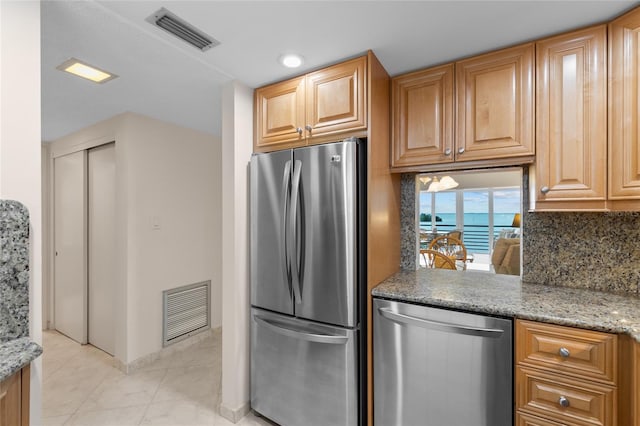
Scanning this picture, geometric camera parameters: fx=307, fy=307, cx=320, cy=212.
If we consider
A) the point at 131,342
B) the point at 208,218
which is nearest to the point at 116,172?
the point at 208,218

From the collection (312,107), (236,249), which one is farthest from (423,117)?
(236,249)

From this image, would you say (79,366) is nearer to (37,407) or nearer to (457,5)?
(37,407)

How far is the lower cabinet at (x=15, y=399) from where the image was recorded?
1.00 meters

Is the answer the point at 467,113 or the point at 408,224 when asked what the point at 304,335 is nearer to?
the point at 408,224

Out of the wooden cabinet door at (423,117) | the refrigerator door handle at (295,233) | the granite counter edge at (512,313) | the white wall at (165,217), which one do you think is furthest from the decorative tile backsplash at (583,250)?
the white wall at (165,217)

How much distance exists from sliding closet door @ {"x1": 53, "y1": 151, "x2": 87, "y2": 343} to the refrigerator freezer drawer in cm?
234

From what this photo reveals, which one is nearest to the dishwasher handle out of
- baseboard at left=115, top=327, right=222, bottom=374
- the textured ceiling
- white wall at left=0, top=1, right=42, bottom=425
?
the textured ceiling

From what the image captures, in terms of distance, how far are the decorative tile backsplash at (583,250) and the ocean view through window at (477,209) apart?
5.7 inches

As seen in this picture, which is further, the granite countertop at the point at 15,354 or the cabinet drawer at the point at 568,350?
the cabinet drawer at the point at 568,350

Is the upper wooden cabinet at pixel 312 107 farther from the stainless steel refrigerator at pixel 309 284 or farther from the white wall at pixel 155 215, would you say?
the white wall at pixel 155 215

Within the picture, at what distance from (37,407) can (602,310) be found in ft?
8.07

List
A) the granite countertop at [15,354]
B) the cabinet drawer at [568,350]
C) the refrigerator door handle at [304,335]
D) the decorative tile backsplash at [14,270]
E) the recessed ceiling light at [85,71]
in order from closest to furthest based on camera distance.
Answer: the granite countertop at [15,354]
the decorative tile backsplash at [14,270]
the cabinet drawer at [568,350]
the refrigerator door handle at [304,335]
the recessed ceiling light at [85,71]

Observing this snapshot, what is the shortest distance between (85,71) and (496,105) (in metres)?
2.53

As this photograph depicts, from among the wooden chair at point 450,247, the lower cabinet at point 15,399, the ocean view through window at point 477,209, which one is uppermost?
the ocean view through window at point 477,209
